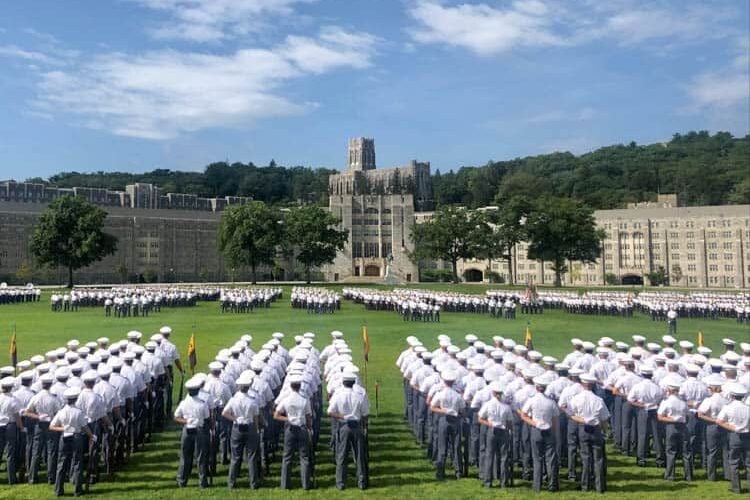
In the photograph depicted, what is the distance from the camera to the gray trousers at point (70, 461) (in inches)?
377

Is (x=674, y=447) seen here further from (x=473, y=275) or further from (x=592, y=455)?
(x=473, y=275)

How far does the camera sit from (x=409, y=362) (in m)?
13.4

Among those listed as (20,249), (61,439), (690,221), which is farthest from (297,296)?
(690,221)

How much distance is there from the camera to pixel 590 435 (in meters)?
9.95

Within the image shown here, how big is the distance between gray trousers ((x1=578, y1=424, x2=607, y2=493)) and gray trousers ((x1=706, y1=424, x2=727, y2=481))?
171cm

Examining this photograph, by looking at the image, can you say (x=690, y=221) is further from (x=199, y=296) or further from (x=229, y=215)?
(x=199, y=296)

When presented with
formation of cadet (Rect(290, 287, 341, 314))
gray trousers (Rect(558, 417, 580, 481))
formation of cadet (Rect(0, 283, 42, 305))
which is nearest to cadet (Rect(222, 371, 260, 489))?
gray trousers (Rect(558, 417, 580, 481))

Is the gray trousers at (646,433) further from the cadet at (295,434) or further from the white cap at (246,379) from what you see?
the white cap at (246,379)

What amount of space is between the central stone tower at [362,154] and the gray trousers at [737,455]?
5956 inches

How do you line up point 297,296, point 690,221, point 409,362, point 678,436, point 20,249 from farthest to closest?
point 690,221, point 20,249, point 297,296, point 409,362, point 678,436

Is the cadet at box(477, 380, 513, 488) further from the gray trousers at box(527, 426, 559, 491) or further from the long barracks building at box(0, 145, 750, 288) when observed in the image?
the long barracks building at box(0, 145, 750, 288)

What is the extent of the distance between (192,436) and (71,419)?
166 centimetres

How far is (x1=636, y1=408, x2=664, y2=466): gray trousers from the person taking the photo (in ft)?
36.9

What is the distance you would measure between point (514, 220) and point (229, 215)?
28.8 metres
